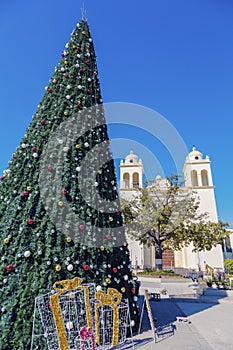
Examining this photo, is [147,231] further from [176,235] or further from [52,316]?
[52,316]

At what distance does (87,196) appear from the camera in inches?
177

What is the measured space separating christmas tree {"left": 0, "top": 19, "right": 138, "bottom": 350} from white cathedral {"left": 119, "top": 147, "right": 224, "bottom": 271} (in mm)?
19917

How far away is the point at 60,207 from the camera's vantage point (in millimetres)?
4184

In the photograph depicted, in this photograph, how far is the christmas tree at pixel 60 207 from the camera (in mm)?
3659

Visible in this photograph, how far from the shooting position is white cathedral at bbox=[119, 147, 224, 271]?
25.9 metres

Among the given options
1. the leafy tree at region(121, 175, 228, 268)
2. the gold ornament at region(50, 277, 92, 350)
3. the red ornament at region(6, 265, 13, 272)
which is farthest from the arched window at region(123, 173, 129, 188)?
the gold ornament at region(50, 277, 92, 350)

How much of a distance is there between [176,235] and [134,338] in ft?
46.4

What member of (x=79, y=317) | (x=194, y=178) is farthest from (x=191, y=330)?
(x=194, y=178)

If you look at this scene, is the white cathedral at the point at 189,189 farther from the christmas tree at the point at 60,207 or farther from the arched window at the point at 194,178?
the christmas tree at the point at 60,207

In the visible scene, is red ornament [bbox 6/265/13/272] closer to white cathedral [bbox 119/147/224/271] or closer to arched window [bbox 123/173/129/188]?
white cathedral [bbox 119/147/224/271]

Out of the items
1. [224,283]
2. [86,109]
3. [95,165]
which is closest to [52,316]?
[95,165]

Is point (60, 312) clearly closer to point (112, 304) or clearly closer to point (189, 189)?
point (112, 304)

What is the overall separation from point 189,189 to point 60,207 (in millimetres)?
24512

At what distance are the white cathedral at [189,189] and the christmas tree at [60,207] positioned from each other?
19.9 metres
